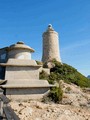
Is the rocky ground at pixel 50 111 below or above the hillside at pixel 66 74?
below

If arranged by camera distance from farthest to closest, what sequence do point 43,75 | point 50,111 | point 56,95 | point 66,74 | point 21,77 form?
point 66,74 < point 43,75 < point 21,77 < point 56,95 < point 50,111

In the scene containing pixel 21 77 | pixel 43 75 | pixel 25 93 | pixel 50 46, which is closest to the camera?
pixel 25 93

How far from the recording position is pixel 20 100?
56.9 feet

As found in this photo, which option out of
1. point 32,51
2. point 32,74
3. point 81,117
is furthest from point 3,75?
point 81,117

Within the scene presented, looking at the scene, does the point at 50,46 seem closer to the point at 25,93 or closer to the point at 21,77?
the point at 21,77

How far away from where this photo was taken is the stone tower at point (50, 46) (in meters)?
30.2

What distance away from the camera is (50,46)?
99.2ft

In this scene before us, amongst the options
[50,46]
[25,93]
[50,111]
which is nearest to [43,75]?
[25,93]

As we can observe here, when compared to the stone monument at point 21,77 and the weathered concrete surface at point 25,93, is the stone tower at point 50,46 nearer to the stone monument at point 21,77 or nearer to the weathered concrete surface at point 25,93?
the stone monument at point 21,77

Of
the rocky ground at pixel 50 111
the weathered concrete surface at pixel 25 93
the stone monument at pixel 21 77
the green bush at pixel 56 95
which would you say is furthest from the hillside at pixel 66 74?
the rocky ground at pixel 50 111

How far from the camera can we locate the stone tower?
30.2 m

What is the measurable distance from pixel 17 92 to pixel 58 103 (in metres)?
3.80

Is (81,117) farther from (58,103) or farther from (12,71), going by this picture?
(12,71)

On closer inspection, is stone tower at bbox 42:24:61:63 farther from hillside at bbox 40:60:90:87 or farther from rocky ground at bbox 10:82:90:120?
rocky ground at bbox 10:82:90:120
